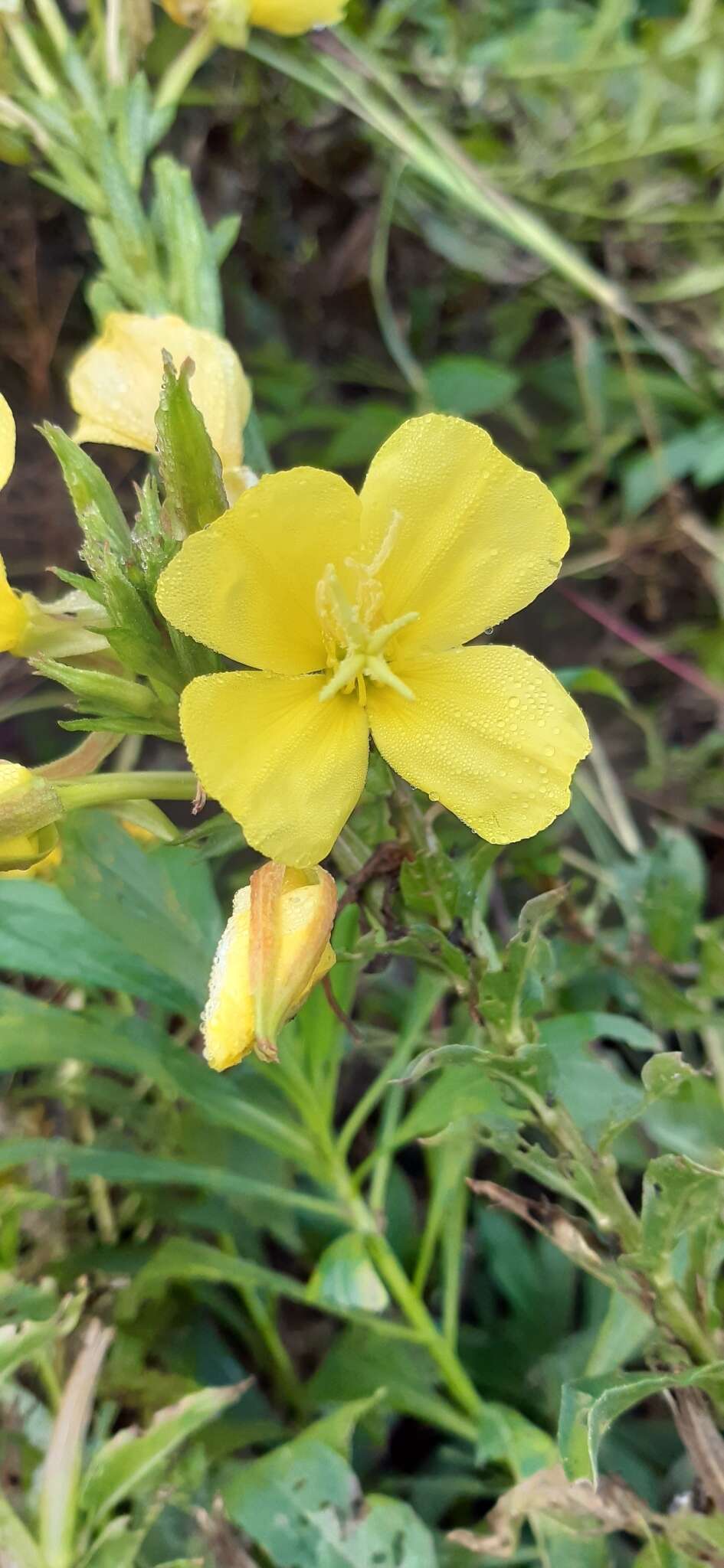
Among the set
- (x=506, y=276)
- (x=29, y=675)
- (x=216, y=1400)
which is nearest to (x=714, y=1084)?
(x=216, y=1400)

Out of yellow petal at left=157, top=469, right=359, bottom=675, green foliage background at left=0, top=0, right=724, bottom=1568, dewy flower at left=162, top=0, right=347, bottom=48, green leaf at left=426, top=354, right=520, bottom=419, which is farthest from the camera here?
green leaf at left=426, top=354, right=520, bottom=419

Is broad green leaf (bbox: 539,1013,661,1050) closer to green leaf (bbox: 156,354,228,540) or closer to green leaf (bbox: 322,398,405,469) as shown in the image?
green leaf (bbox: 156,354,228,540)

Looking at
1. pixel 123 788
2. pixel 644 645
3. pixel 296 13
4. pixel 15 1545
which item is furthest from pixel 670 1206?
pixel 296 13

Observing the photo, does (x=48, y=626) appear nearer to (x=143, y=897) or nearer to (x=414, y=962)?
(x=143, y=897)

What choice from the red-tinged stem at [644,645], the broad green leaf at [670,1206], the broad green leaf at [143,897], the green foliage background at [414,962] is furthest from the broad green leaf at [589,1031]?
the red-tinged stem at [644,645]

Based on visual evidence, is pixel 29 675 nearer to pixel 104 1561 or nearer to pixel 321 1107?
pixel 321 1107

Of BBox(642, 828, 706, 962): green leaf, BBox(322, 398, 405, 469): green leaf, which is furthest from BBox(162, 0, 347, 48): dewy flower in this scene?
BBox(642, 828, 706, 962): green leaf
